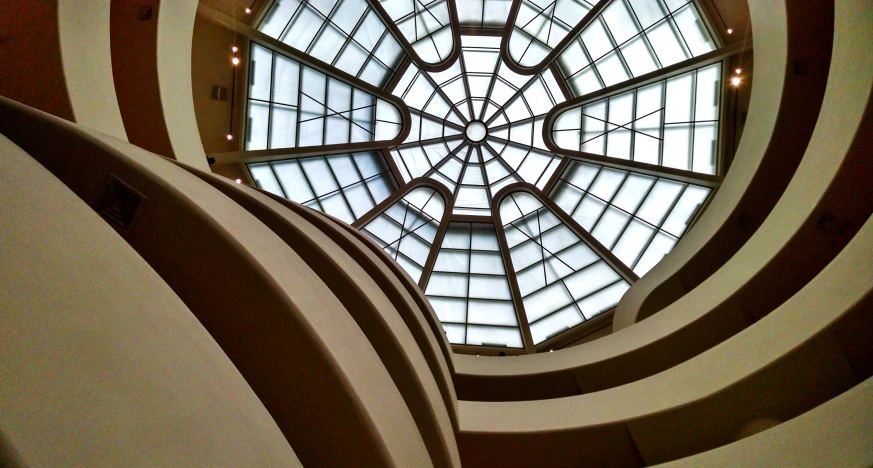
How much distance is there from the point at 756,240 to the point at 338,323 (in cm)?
909

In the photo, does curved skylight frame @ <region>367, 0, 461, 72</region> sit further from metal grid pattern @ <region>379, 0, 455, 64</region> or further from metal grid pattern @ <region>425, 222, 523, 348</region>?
metal grid pattern @ <region>425, 222, 523, 348</region>

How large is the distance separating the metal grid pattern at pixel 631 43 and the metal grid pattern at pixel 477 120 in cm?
112

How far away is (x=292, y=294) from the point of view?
5262 millimetres

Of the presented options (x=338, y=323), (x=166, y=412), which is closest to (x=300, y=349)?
(x=338, y=323)

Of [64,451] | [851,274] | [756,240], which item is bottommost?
[64,451]

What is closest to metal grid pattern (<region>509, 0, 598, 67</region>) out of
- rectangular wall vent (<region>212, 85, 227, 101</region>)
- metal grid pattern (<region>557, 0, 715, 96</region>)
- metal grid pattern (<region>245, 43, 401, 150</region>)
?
metal grid pattern (<region>557, 0, 715, 96</region>)

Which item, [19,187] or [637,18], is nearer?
[19,187]

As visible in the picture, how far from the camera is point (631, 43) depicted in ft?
58.6

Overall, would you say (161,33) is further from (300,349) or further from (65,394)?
(65,394)

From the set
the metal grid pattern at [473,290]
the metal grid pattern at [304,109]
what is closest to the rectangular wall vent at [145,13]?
the metal grid pattern at [304,109]

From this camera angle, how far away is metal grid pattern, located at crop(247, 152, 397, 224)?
18266mm

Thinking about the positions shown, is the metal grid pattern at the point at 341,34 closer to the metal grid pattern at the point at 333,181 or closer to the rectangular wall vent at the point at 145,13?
the metal grid pattern at the point at 333,181

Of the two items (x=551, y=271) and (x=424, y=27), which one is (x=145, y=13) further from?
(x=551, y=271)

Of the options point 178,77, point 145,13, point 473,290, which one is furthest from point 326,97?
point 145,13
